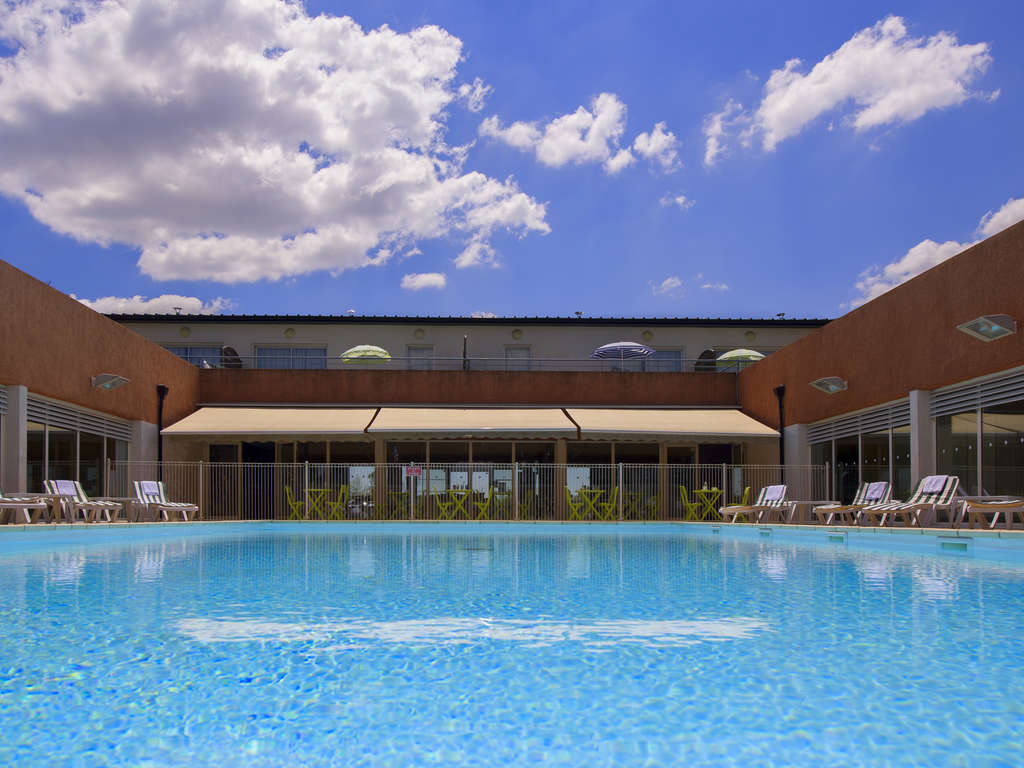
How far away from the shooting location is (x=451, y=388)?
24609 millimetres

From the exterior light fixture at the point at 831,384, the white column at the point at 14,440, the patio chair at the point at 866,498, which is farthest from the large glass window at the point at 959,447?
the white column at the point at 14,440

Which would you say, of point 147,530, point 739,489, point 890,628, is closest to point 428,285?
point 739,489

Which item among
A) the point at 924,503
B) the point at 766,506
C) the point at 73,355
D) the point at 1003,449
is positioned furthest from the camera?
Answer: the point at 766,506

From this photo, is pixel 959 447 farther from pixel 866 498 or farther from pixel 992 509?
pixel 866 498

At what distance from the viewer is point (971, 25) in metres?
14.1

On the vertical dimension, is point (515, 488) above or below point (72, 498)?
below

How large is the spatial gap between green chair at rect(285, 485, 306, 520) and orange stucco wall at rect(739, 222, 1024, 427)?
12509 millimetres

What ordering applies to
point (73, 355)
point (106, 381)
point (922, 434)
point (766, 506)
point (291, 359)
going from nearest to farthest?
point (922, 434), point (73, 355), point (106, 381), point (766, 506), point (291, 359)

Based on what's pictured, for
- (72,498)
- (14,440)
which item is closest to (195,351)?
(72,498)

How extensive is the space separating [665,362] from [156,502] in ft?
49.9

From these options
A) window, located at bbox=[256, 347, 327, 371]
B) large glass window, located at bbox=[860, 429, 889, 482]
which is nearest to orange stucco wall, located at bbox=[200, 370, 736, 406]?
window, located at bbox=[256, 347, 327, 371]

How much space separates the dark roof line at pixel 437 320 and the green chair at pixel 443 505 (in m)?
8.54

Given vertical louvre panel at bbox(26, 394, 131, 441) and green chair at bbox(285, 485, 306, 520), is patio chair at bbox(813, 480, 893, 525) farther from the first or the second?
vertical louvre panel at bbox(26, 394, 131, 441)

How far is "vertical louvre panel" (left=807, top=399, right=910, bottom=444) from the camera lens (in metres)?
16.7
